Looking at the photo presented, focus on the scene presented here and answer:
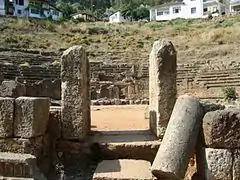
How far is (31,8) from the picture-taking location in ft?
226

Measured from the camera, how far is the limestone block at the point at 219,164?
580 cm

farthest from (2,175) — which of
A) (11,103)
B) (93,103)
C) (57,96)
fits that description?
(57,96)

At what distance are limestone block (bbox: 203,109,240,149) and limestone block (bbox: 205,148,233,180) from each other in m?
0.09

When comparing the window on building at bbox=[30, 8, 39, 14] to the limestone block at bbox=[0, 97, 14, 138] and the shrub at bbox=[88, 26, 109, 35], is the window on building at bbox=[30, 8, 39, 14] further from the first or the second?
the limestone block at bbox=[0, 97, 14, 138]

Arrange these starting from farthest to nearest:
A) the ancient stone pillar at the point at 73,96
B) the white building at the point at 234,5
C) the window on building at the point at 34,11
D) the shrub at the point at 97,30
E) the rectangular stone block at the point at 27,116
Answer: the white building at the point at 234,5, the window on building at the point at 34,11, the shrub at the point at 97,30, the ancient stone pillar at the point at 73,96, the rectangular stone block at the point at 27,116

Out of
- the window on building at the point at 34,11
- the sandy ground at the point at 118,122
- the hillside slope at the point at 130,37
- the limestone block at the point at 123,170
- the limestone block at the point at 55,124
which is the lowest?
the limestone block at the point at 123,170

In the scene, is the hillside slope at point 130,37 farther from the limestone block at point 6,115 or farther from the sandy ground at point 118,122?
the limestone block at point 6,115

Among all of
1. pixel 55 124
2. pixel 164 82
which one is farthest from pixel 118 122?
pixel 164 82

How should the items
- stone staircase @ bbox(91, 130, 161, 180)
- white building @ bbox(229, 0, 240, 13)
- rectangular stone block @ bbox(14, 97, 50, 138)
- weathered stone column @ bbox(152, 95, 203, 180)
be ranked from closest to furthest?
weathered stone column @ bbox(152, 95, 203, 180) < stone staircase @ bbox(91, 130, 161, 180) < rectangular stone block @ bbox(14, 97, 50, 138) < white building @ bbox(229, 0, 240, 13)

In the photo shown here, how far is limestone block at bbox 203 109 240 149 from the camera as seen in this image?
5.78 meters

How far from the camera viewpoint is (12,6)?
220 ft

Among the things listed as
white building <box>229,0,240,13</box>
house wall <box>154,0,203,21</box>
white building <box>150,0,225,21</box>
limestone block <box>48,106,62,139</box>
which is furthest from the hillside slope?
limestone block <box>48,106,62,139</box>

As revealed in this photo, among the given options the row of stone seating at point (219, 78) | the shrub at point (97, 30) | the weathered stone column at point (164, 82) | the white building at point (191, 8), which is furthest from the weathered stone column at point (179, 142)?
the white building at point (191, 8)

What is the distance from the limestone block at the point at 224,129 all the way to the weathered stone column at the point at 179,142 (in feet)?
0.84
